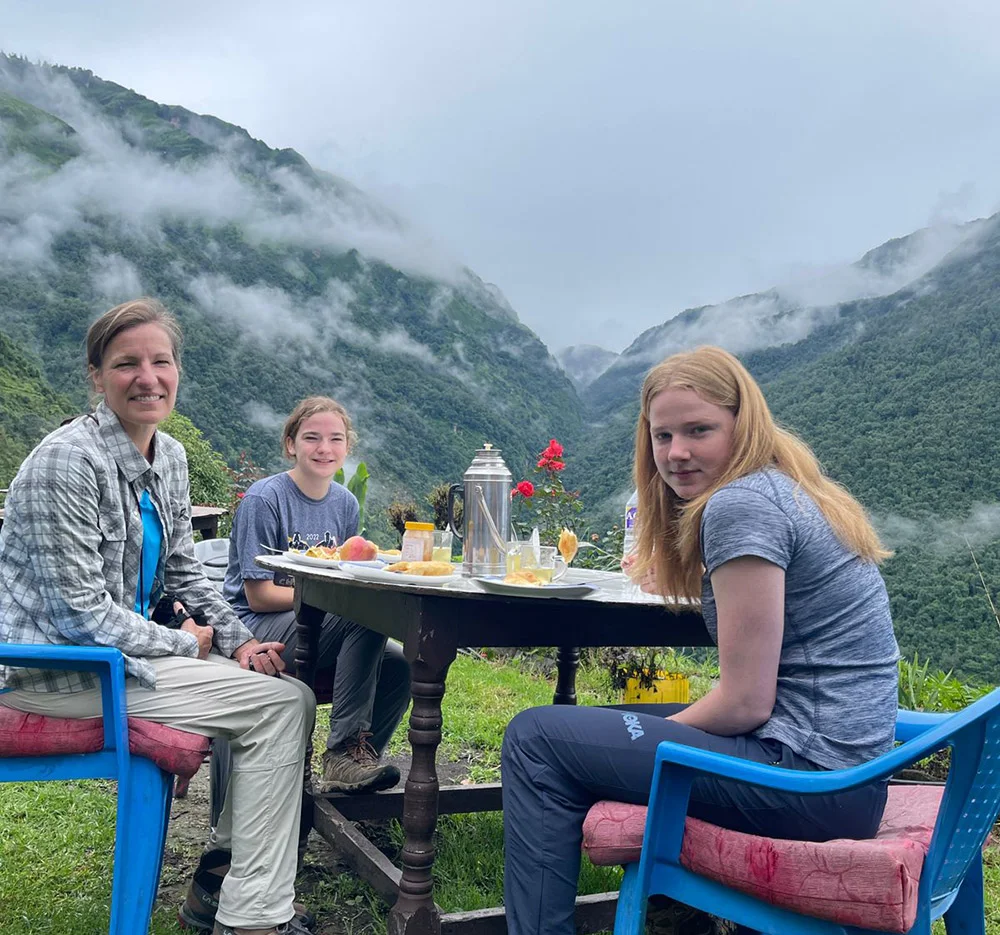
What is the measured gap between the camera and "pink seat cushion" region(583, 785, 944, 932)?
135 centimetres

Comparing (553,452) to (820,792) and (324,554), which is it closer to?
(324,554)

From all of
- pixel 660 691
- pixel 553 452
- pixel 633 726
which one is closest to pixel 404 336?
pixel 553 452

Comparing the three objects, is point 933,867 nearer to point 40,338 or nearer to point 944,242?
point 40,338

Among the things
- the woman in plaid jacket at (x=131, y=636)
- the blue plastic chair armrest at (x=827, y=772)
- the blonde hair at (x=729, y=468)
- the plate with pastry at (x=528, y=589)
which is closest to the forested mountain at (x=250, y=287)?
the woman in plaid jacket at (x=131, y=636)

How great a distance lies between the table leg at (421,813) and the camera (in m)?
1.99

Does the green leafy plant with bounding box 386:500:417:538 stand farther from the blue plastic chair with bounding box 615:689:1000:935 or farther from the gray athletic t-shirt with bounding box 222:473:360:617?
the blue plastic chair with bounding box 615:689:1000:935

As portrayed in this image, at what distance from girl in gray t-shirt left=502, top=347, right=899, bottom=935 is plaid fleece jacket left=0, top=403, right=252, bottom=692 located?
37.6 inches

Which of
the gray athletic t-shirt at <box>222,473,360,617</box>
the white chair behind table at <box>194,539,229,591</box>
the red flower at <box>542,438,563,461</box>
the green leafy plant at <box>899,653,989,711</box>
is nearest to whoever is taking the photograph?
the gray athletic t-shirt at <box>222,473,360,617</box>

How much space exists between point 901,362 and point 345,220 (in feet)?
189

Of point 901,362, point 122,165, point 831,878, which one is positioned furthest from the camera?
point 122,165

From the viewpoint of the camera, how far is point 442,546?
2.65m

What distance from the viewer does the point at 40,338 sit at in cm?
3528

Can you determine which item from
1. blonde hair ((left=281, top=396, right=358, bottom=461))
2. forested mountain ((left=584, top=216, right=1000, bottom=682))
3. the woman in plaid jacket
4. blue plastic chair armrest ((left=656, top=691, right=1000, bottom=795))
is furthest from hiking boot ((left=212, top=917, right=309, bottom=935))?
forested mountain ((left=584, top=216, right=1000, bottom=682))

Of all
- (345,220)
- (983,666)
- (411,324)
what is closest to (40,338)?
(411,324)
